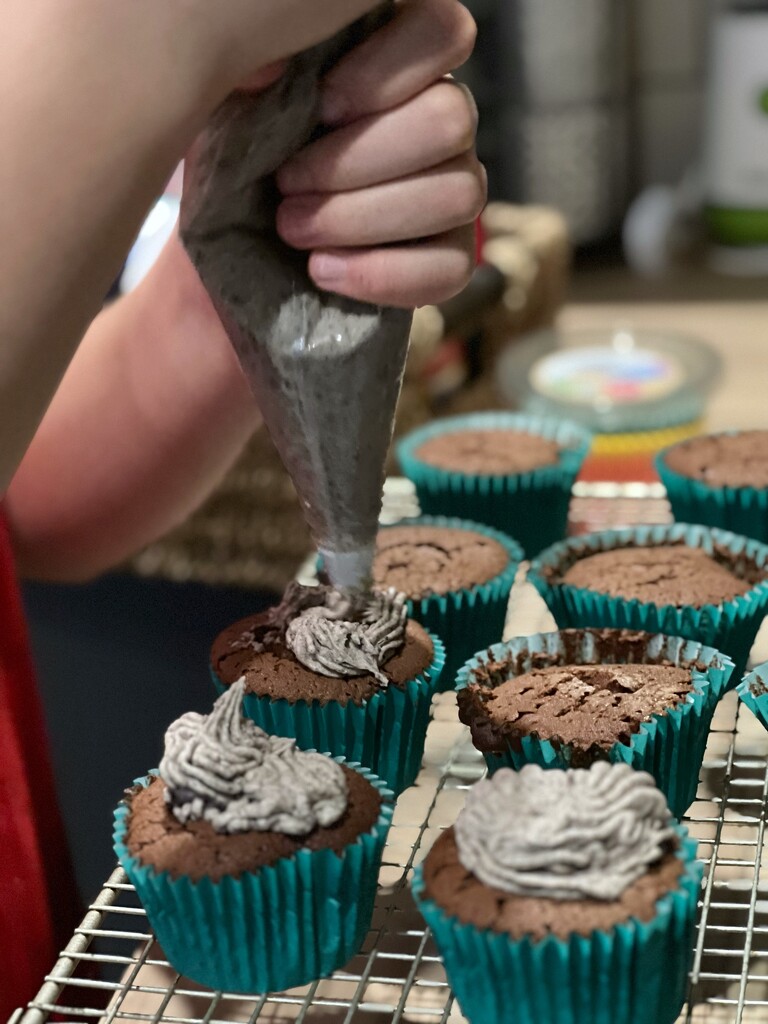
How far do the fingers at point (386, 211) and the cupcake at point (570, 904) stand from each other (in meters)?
0.37

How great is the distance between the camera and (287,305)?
0.77 meters

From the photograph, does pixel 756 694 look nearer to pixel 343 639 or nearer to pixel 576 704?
Answer: pixel 576 704

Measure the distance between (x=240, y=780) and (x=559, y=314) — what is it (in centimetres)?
182

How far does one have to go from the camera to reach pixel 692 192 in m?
2.69

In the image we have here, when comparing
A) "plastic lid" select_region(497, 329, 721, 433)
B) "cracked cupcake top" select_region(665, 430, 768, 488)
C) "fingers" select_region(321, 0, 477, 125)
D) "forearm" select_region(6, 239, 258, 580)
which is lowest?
"plastic lid" select_region(497, 329, 721, 433)

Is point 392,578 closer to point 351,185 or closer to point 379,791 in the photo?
point 379,791

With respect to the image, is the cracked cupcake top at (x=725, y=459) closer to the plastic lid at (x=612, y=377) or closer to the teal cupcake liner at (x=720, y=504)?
the teal cupcake liner at (x=720, y=504)

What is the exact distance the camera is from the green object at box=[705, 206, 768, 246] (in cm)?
253

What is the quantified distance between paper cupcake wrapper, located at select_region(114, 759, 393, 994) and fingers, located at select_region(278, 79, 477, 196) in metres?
0.45

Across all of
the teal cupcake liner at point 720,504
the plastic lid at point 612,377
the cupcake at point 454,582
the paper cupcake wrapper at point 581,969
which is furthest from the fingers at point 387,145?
the plastic lid at point 612,377

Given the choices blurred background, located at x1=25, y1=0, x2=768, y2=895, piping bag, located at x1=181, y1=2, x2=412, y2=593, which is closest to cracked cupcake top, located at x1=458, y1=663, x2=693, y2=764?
piping bag, located at x1=181, y1=2, x2=412, y2=593

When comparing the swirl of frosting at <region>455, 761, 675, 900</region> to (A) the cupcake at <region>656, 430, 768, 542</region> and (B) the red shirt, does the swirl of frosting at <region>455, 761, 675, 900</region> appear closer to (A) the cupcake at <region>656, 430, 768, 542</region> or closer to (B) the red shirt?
(B) the red shirt

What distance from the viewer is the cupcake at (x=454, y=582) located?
1.30 meters

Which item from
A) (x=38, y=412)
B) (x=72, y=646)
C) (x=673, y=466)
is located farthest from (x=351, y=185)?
(x=72, y=646)
